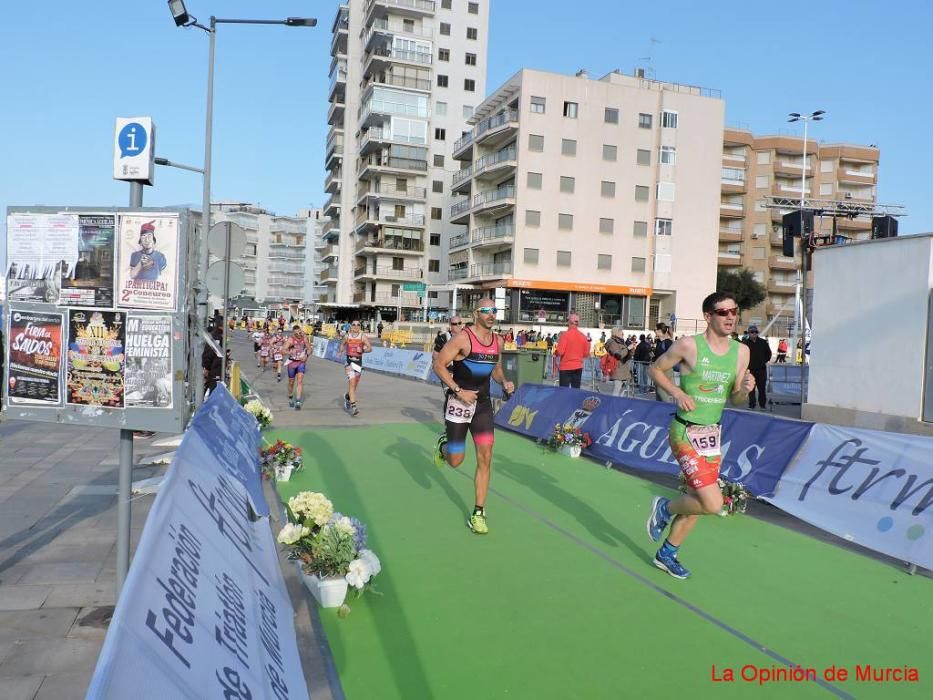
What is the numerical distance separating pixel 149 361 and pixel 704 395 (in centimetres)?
369

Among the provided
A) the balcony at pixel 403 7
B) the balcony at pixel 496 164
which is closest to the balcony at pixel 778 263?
the balcony at pixel 496 164

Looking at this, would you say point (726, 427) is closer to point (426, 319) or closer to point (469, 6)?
point (426, 319)

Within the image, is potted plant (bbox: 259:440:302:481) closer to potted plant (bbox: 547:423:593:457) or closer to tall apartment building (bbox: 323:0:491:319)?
potted plant (bbox: 547:423:593:457)

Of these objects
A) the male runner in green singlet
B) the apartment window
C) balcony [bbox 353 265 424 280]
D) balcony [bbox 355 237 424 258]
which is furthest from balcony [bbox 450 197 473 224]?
the male runner in green singlet

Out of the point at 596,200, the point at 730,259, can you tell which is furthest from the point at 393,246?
the point at 730,259

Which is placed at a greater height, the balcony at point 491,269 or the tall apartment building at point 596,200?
the tall apartment building at point 596,200

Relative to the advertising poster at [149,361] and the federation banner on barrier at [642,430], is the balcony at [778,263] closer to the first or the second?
the federation banner on barrier at [642,430]

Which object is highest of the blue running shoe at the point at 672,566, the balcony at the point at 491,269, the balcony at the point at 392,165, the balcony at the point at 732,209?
the balcony at the point at 392,165

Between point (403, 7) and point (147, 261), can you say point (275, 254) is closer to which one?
point (403, 7)

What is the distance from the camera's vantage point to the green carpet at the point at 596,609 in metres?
3.75

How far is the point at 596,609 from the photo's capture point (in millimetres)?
4648

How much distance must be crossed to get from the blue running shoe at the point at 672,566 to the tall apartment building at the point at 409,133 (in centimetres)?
6515

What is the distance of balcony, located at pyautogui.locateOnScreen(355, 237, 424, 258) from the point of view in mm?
73250

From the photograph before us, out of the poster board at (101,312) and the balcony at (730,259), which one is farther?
the balcony at (730,259)
